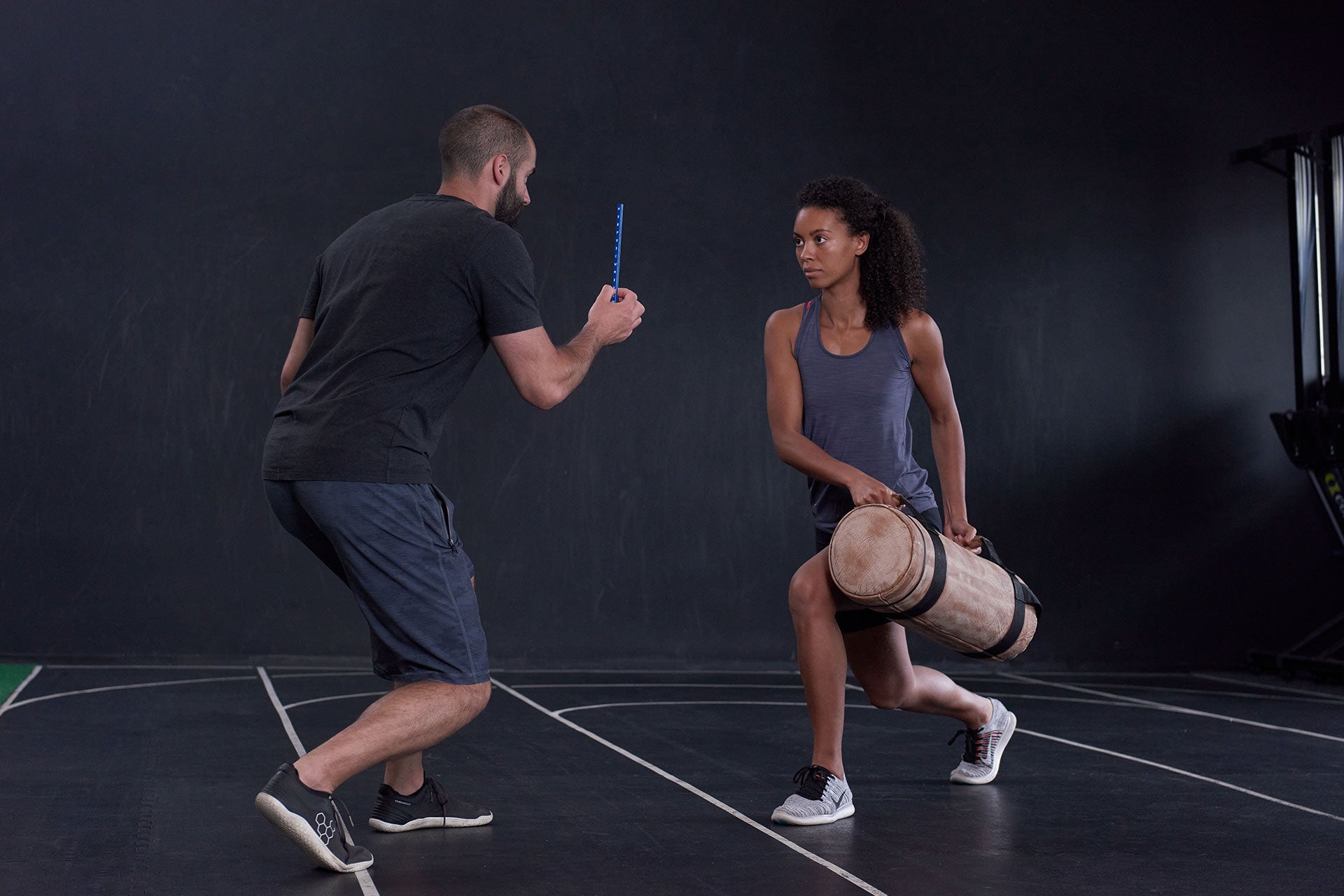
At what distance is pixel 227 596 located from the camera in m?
6.13

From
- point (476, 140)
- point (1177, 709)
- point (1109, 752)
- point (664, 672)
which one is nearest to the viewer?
point (476, 140)

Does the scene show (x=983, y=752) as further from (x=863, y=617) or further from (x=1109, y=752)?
(x=1109, y=752)

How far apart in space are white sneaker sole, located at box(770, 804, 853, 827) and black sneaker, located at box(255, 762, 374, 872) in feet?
3.18

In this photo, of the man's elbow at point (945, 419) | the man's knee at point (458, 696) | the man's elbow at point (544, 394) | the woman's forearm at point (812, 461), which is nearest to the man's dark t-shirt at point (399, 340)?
the man's elbow at point (544, 394)

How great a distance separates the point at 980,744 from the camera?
139 inches

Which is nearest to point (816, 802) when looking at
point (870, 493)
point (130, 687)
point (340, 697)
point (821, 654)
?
point (821, 654)

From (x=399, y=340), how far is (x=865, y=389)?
49.2 inches

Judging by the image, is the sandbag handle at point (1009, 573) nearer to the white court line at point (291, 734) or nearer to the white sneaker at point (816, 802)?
the white sneaker at point (816, 802)

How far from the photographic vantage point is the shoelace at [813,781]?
3.00 metres

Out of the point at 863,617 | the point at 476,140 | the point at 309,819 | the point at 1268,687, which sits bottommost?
the point at 1268,687

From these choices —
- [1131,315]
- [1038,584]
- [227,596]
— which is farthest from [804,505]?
[227,596]

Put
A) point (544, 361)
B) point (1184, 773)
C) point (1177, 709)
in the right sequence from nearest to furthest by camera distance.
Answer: point (544, 361) → point (1184, 773) → point (1177, 709)

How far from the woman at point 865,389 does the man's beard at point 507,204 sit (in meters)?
0.80

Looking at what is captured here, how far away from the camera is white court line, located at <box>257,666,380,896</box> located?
7.81ft
